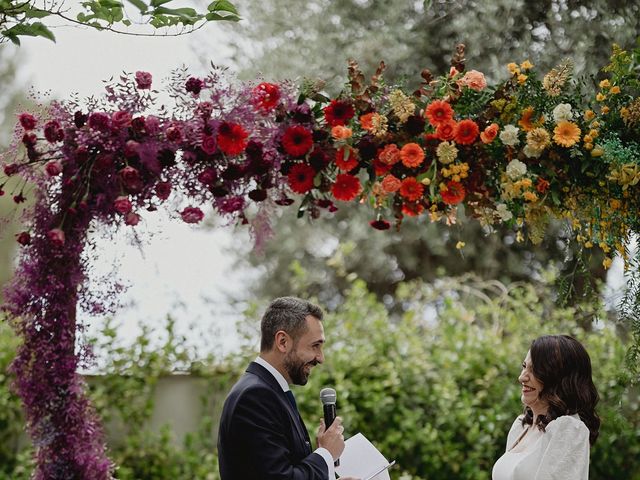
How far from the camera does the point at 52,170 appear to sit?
11.0 feet

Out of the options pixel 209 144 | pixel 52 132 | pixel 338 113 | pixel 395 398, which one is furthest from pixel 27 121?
pixel 395 398

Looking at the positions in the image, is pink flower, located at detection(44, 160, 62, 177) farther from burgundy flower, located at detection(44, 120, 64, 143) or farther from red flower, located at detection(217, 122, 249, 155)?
red flower, located at detection(217, 122, 249, 155)

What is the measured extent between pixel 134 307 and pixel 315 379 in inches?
53.4

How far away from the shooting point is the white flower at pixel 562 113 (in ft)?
11.4

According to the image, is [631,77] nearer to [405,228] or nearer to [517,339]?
[517,339]

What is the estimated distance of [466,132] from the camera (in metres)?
3.47

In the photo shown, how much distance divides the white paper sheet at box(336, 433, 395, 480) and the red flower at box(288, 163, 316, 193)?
989 millimetres

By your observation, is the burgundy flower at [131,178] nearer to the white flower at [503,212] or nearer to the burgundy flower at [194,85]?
the burgundy flower at [194,85]

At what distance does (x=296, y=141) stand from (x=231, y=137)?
0.25 meters

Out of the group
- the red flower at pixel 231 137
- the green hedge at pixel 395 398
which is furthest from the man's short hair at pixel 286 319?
the green hedge at pixel 395 398

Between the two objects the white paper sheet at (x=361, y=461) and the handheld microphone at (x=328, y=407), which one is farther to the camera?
the white paper sheet at (x=361, y=461)

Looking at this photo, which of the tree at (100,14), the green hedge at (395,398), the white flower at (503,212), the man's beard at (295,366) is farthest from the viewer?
the green hedge at (395,398)

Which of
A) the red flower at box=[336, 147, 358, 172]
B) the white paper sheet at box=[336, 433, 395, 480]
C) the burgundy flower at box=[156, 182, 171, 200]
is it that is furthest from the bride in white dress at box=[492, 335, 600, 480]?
the burgundy flower at box=[156, 182, 171, 200]

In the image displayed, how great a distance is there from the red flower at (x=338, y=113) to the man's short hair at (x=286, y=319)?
2.30ft
